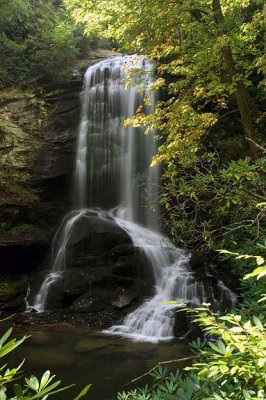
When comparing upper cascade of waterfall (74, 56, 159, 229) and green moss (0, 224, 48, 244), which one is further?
upper cascade of waterfall (74, 56, 159, 229)

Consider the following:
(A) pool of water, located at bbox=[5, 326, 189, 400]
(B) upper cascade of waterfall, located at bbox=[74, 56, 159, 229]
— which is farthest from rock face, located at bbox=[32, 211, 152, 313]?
(B) upper cascade of waterfall, located at bbox=[74, 56, 159, 229]

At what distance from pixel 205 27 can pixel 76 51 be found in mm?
10944

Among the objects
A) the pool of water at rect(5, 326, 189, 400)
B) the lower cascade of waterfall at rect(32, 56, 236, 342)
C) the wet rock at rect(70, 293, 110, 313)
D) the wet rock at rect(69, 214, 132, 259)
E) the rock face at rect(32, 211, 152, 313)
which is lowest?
the pool of water at rect(5, 326, 189, 400)

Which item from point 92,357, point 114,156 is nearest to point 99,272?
point 92,357

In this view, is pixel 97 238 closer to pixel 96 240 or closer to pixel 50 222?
pixel 96 240

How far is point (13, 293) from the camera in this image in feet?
35.5

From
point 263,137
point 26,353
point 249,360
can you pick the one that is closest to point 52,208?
point 26,353

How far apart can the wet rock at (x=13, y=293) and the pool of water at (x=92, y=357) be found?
5.51 feet

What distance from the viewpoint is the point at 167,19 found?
775cm

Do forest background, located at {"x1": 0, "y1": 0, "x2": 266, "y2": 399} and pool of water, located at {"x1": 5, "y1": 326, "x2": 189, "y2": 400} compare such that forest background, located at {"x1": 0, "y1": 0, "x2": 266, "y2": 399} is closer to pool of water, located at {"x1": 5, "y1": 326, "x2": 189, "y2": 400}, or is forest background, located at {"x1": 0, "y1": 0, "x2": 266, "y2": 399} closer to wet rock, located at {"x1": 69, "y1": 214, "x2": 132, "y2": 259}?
pool of water, located at {"x1": 5, "y1": 326, "x2": 189, "y2": 400}

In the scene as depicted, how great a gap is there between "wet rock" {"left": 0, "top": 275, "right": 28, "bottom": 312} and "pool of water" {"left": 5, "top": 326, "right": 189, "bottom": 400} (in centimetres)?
168

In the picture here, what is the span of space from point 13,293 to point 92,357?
4.25 metres

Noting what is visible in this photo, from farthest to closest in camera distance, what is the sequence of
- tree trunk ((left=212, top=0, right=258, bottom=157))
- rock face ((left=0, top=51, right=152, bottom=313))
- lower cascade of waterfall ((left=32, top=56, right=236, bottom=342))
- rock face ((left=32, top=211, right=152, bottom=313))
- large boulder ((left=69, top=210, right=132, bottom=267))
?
1. lower cascade of waterfall ((left=32, top=56, right=236, bottom=342))
2. large boulder ((left=69, top=210, right=132, bottom=267))
3. rock face ((left=0, top=51, right=152, bottom=313))
4. rock face ((left=32, top=211, right=152, bottom=313))
5. tree trunk ((left=212, top=0, right=258, bottom=157))

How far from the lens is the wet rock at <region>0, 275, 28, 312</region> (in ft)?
34.4
